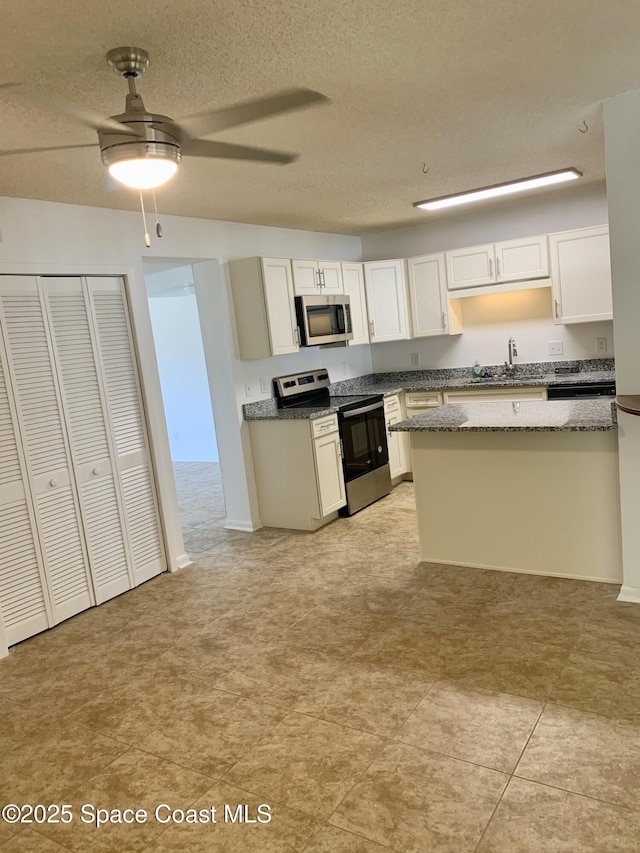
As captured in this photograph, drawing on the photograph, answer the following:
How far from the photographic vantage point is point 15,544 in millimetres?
3453

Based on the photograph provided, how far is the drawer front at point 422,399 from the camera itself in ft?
18.9

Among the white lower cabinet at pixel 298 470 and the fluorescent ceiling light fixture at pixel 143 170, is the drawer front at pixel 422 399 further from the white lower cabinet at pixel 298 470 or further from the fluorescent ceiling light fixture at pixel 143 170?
the fluorescent ceiling light fixture at pixel 143 170

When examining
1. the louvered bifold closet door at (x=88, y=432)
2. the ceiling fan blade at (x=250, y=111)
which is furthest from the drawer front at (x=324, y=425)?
the ceiling fan blade at (x=250, y=111)

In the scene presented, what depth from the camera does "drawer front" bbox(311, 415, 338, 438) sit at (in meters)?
4.80

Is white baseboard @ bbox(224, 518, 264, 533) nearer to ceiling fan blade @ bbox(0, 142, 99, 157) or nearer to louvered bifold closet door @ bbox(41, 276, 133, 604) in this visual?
louvered bifold closet door @ bbox(41, 276, 133, 604)

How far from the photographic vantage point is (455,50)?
2193mm

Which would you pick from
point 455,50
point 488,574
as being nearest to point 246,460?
point 488,574

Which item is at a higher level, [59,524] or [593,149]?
[593,149]

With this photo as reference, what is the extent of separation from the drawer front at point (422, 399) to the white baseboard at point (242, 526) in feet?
6.13

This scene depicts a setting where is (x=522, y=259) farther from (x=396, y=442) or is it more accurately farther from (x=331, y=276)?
(x=396, y=442)

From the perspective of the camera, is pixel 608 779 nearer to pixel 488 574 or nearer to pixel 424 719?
pixel 424 719

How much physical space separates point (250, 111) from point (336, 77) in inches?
16.7

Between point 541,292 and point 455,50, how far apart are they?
12.6 ft

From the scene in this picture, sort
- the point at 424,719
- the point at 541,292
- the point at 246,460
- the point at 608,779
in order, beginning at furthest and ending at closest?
1. the point at 541,292
2. the point at 246,460
3. the point at 424,719
4. the point at 608,779
